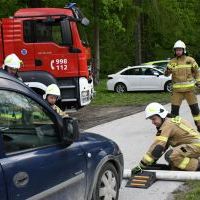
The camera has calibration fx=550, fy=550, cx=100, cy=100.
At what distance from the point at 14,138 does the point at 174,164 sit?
365cm

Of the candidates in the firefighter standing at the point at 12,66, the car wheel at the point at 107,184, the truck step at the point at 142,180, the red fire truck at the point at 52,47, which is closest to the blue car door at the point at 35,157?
the car wheel at the point at 107,184

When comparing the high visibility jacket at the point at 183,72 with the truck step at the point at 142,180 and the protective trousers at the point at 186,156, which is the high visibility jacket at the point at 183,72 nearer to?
the protective trousers at the point at 186,156

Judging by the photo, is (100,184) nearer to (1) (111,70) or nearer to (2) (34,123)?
(2) (34,123)

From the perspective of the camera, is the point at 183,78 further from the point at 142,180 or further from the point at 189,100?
the point at 142,180

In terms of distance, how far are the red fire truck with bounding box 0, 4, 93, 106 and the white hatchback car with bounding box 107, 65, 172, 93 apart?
11221 mm

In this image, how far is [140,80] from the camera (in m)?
24.3

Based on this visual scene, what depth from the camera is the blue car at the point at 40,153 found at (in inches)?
152

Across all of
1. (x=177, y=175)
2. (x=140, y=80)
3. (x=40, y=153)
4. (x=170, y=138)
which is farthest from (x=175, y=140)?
(x=140, y=80)

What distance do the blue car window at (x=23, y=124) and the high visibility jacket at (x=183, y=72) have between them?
247 inches

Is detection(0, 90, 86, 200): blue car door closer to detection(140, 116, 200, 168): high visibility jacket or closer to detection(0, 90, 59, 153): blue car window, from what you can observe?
detection(0, 90, 59, 153): blue car window

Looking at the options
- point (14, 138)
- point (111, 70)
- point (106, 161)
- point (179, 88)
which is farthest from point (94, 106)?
point (111, 70)

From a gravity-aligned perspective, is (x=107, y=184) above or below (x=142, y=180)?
above

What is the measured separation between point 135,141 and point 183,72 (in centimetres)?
161

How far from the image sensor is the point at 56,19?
1279 centimetres
